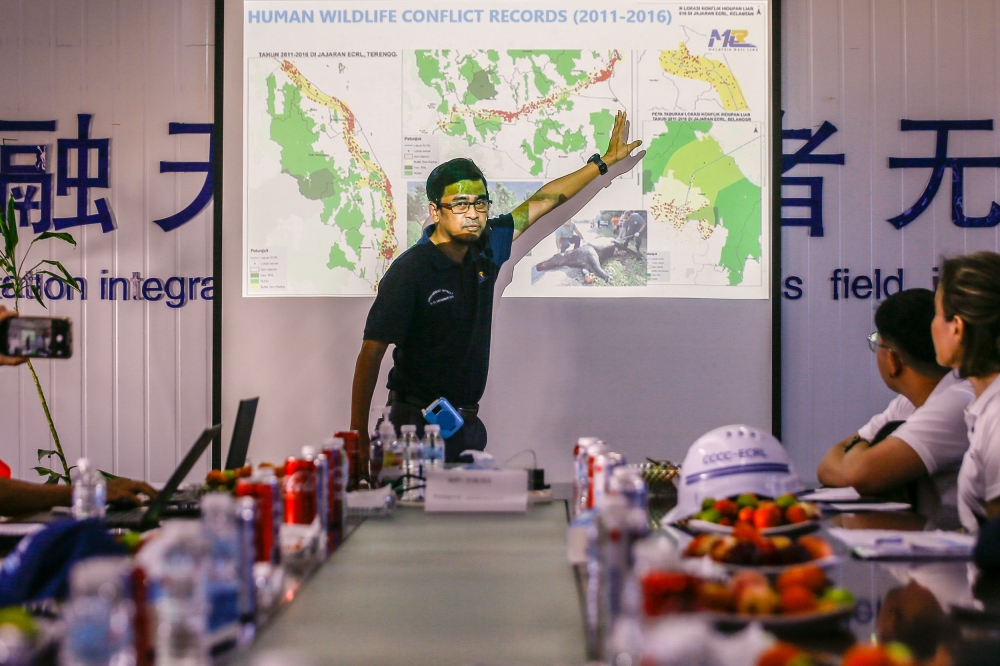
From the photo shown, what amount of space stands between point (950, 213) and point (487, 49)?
7.14 feet

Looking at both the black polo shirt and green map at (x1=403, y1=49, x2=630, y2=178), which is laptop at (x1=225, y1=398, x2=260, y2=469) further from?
green map at (x1=403, y1=49, x2=630, y2=178)

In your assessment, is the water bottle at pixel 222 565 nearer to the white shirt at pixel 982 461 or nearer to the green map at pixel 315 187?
the white shirt at pixel 982 461

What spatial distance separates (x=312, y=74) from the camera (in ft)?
13.6

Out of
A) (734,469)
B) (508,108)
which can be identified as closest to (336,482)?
(734,469)

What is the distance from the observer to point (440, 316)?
4.14 metres

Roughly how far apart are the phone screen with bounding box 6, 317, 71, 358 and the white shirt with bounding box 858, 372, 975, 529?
218 cm

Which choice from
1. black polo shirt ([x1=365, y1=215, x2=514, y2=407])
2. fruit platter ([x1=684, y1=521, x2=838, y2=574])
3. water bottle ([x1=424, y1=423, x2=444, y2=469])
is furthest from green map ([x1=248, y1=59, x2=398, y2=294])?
fruit platter ([x1=684, y1=521, x2=838, y2=574])

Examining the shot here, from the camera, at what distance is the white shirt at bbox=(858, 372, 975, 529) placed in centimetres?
249

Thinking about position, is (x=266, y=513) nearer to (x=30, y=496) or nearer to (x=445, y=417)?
(x=30, y=496)

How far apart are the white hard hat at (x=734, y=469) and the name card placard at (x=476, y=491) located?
461mm

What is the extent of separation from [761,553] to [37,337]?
1755 millimetres

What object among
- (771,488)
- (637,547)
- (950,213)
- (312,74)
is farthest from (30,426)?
(950,213)

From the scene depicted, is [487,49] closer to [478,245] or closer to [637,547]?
[478,245]

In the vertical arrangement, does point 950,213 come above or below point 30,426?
above
